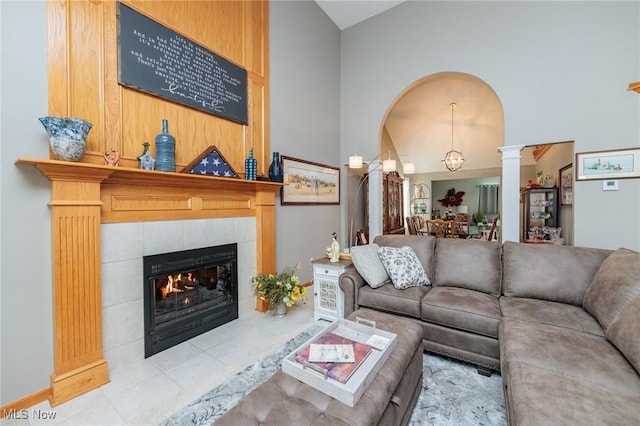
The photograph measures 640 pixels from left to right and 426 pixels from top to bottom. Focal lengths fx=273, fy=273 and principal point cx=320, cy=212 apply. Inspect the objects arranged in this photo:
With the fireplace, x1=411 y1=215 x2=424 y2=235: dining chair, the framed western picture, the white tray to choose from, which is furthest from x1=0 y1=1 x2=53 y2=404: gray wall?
x1=411 y1=215 x2=424 y2=235: dining chair

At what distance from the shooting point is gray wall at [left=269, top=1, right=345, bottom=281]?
3623 millimetres

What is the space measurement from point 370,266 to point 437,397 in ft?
3.61

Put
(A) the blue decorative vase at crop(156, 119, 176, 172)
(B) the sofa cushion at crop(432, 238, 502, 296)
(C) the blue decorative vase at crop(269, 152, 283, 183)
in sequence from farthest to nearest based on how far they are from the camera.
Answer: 1. (C) the blue decorative vase at crop(269, 152, 283, 183)
2. (B) the sofa cushion at crop(432, 238, 502, 296)
3. (A) the blue decorative vase at crop(156, 119, 176, 172)

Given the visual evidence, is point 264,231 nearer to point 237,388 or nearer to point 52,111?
point 237,388

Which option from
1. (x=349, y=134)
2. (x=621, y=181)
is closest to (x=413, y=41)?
(x=349, y=134)

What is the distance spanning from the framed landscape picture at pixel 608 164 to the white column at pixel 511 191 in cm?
59

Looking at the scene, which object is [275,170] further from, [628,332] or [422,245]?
[628,332]

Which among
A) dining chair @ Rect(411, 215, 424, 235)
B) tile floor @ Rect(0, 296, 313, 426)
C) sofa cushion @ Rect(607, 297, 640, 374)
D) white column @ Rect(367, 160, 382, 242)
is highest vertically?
white column @ Rect(367, 160, 382, 242)

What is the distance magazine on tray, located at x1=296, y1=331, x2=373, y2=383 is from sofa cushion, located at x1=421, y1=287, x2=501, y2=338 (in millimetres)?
949

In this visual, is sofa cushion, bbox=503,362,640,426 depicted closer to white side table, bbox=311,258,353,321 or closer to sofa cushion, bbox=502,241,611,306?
sofa cushion, bbox=502,241,611,306

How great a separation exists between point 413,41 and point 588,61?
218 centimetres

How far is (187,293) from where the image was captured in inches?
102

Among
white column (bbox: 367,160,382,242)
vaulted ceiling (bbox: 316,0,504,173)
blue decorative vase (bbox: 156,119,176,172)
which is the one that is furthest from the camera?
white column (bbox: 367,160,382,242)

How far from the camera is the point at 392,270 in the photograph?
2527mm
